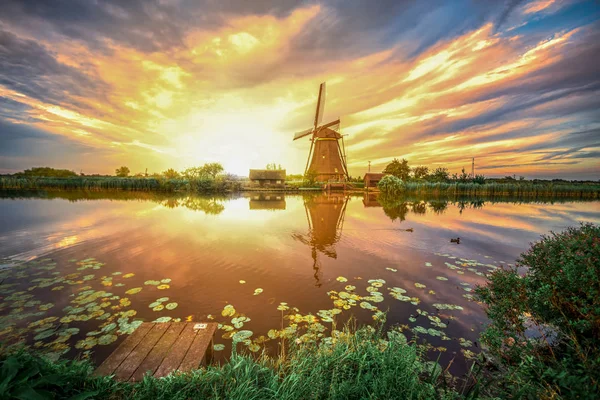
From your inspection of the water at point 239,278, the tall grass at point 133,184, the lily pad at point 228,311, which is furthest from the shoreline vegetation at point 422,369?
the tall grass at point 133,184

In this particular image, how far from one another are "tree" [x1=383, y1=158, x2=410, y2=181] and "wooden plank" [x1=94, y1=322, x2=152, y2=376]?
56.5 metres

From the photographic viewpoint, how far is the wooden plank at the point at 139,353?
261 cm

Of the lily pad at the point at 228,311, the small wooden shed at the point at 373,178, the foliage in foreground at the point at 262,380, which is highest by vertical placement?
the small wooden shed at the point at 373,178

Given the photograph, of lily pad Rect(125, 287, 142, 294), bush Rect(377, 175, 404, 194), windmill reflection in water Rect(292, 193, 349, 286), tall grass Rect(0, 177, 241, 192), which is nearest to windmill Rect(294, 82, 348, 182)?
bush Rect(377, 175, 404, 194)

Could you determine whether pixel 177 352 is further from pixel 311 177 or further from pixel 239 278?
pixel 311 177

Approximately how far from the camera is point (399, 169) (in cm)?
5497

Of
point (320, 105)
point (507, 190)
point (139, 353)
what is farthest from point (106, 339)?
point (507, 190)

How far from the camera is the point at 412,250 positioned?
9328 mm

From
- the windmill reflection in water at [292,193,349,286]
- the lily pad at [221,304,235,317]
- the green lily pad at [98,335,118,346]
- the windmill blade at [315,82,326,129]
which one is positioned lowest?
the lily pad at [221,304,235,317]

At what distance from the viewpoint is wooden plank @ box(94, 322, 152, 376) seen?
8.70ft

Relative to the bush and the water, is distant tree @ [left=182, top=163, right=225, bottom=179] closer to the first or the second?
the bush

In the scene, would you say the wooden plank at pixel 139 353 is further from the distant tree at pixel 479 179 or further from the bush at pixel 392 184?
the distant tree at pixel 479 179

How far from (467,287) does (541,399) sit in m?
4.40

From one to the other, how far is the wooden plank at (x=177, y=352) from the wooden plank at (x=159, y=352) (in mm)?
57
